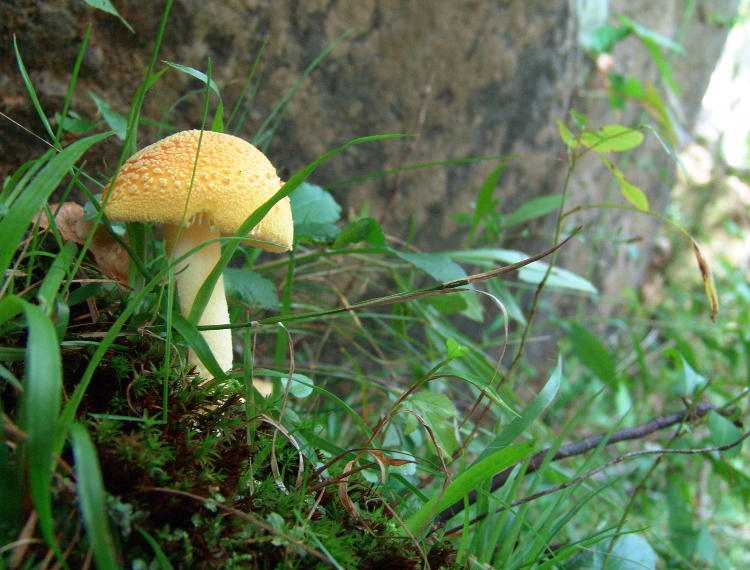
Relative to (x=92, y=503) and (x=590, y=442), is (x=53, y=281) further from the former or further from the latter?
(x=590, y=442)

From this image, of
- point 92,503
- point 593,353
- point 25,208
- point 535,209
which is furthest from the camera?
point 535,209

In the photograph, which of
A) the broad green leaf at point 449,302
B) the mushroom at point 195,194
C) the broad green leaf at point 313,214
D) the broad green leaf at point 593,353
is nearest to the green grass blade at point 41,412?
the mushroom at point 195,194

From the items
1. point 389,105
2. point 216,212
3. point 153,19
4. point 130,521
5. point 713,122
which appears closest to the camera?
point 130,521

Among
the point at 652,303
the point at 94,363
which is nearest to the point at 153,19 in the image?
the point at 94,363

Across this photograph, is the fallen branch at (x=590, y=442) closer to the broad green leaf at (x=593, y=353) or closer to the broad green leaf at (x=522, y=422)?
the broad green leaf at (x=522, y=422)

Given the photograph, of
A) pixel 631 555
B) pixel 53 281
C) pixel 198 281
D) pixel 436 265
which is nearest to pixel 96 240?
pixel 198 281

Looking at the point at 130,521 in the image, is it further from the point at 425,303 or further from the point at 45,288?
the point at 425,303
